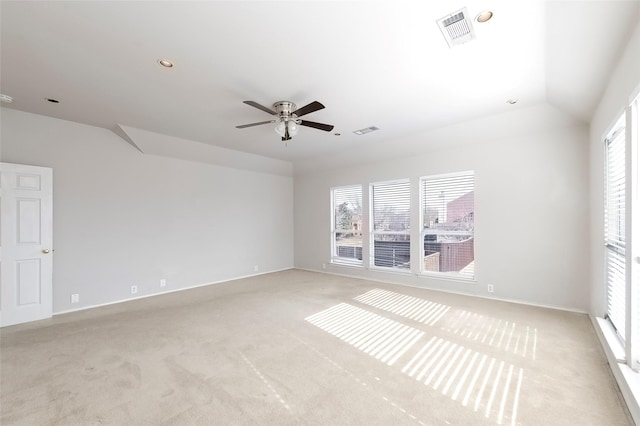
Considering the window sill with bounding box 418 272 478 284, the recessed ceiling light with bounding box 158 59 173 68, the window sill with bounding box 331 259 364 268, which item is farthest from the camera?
the window sill with bounding box 331 259 364 268

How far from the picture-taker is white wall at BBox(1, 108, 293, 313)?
3.99 metres

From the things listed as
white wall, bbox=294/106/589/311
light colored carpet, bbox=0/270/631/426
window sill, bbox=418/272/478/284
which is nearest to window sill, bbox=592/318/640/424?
light colored carpet, bbox=0/270/631/426

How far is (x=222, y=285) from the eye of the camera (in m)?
5.63

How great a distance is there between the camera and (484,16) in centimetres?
204

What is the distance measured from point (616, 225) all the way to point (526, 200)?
149 centimetres

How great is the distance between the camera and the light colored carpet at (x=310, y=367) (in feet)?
6.12

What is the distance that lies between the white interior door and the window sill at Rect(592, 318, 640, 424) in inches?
244

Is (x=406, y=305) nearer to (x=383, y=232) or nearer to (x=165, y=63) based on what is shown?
(x=383, y=232)

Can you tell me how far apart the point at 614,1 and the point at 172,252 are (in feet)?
20.5

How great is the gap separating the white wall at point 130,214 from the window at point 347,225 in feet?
6.26

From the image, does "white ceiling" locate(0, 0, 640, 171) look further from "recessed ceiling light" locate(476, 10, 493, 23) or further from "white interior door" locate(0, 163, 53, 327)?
"white interior door" locate(0, 163, 53, 327)

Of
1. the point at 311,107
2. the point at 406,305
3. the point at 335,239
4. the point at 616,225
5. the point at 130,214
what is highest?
the point at 311,107

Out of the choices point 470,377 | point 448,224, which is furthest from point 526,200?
point 470,377

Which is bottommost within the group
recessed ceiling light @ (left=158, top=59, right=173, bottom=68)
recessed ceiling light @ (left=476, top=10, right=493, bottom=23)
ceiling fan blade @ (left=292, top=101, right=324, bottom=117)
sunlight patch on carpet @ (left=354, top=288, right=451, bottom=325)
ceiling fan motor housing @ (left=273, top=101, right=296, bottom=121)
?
sunlight patch on carpet @ (left=354, top=288, right=451, bottom=325)
